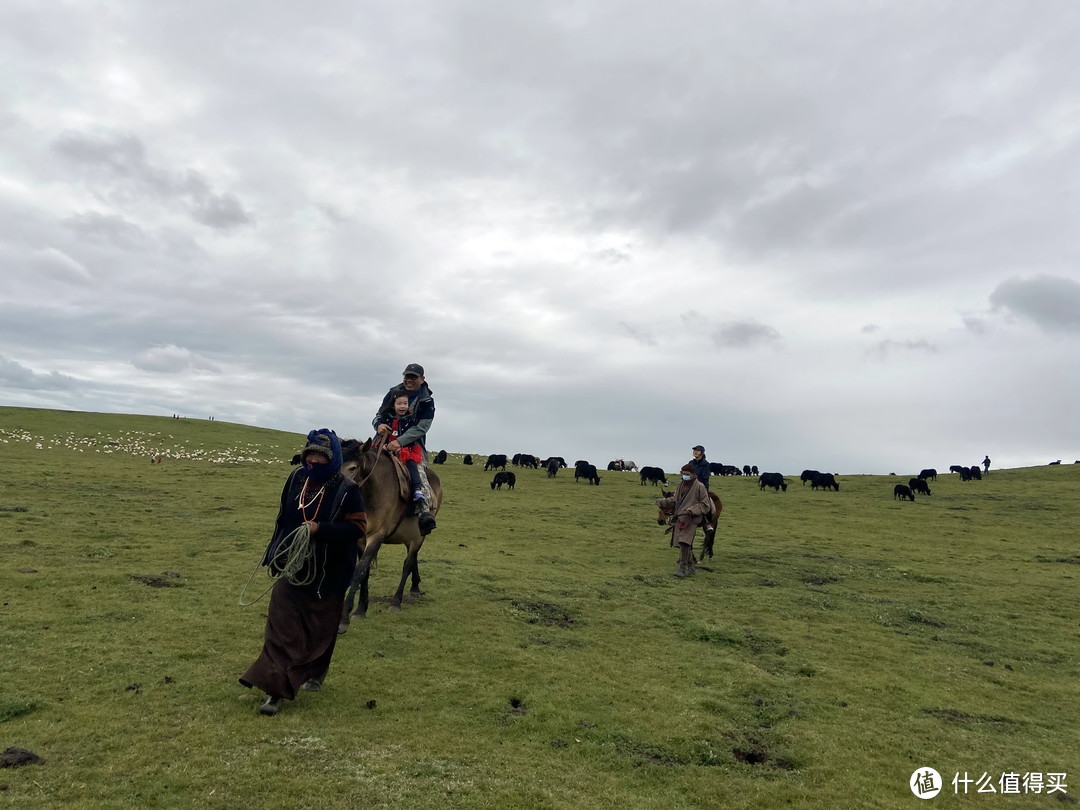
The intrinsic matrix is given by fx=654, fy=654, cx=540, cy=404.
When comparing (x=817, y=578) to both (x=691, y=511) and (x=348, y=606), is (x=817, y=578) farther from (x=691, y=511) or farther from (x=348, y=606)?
(x=348, y=606)

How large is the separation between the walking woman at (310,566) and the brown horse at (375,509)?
1.16 meters

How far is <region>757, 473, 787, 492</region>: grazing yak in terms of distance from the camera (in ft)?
131

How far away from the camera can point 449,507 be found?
81.6 ft

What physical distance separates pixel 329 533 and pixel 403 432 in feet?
11.6

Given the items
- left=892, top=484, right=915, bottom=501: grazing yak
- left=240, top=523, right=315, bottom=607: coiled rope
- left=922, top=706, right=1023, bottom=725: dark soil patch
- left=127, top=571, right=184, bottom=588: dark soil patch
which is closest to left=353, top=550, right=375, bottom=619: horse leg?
left=240, top=523, right=315, bottom=607: coiled rope

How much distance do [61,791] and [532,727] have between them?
358 cm

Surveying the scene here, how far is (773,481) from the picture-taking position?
40.1 metres

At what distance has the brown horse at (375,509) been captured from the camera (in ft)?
25.6

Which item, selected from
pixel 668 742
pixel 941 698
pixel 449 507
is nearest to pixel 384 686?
pixel 668 742

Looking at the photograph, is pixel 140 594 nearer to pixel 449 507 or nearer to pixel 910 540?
pixel 449 507

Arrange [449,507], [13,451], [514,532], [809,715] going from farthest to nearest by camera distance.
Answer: [13,451], [449,507], [514,532], [809,715]

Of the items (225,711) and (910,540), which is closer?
(225,711)

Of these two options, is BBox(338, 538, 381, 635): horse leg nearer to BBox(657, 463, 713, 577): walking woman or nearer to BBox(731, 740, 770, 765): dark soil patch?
BBox(731, 740, 770, 765): dark soil patch

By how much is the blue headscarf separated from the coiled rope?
481 millimetres
